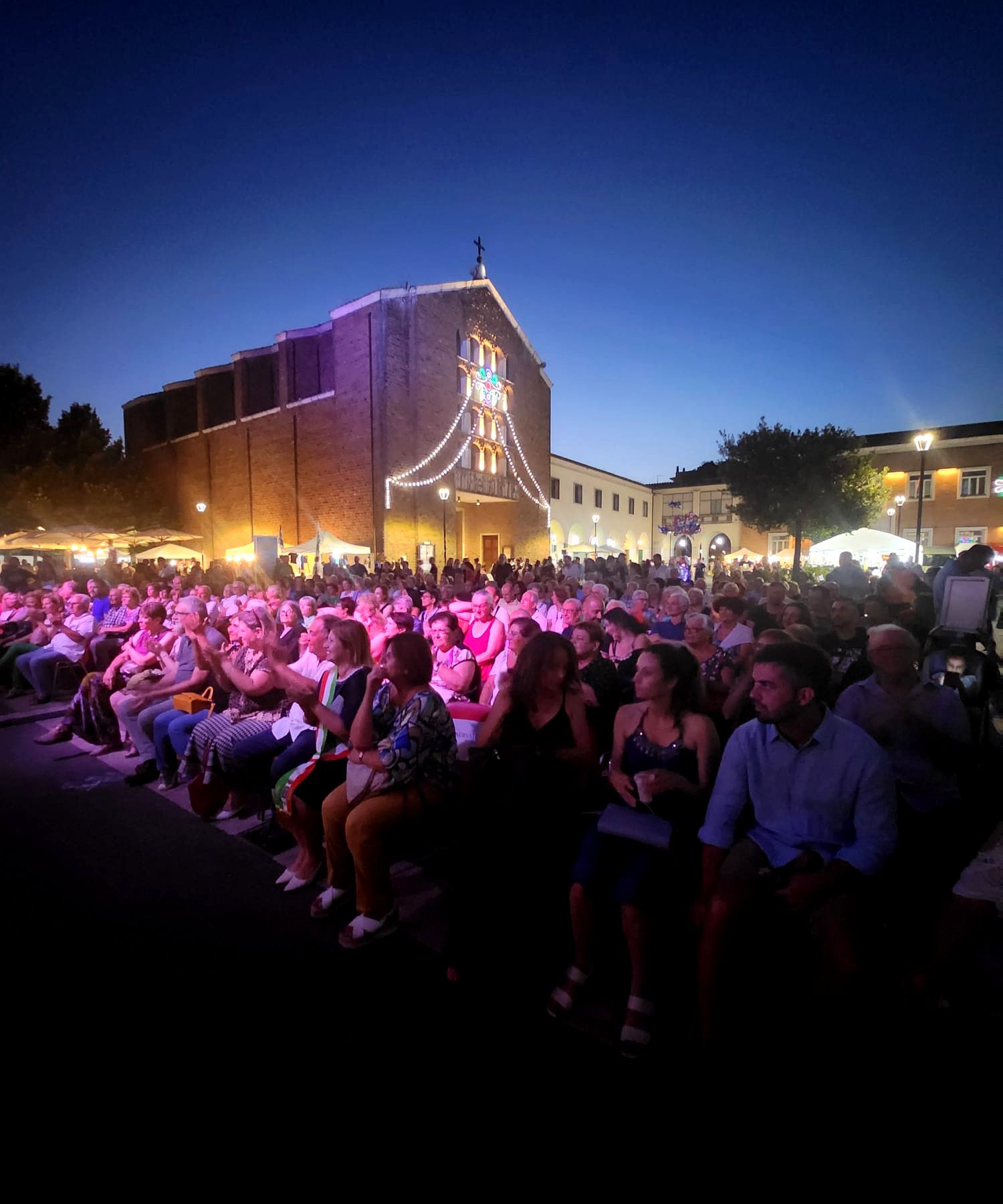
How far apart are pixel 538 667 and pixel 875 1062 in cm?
216

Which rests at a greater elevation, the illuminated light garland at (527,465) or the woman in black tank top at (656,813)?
the illuminated light garland at (527,465)

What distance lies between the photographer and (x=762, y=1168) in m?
2.01

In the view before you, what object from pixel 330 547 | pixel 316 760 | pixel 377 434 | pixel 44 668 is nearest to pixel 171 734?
pixel 316 760

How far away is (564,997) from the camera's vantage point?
8.84 feet

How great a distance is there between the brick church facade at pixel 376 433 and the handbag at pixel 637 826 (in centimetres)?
2042

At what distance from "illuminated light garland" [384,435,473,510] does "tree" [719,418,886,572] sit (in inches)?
629

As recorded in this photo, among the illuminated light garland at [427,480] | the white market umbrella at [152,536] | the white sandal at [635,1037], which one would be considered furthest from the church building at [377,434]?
the white sandal at [635,1037]

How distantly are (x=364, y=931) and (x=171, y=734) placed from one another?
308 cm

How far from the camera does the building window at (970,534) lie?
114ft

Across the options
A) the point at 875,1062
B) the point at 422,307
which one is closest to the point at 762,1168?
the point at 875,1062

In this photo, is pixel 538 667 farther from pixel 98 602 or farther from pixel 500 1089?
pixel 98 602

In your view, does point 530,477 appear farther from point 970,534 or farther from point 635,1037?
point 635,1037

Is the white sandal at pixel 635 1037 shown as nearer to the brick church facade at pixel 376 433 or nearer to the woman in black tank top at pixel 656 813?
the woman in black tank top at pixel 656 813

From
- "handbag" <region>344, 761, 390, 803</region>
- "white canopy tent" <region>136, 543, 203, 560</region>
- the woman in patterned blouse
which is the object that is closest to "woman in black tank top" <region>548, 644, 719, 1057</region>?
the woman in patterned blouse
